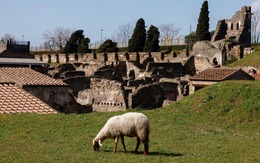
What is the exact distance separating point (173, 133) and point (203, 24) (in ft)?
167

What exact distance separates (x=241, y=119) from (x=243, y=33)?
4833cm

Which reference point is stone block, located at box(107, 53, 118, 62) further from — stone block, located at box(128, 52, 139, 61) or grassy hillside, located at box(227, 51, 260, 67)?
grassy hillside, located at box(227, 51, 260, 67)

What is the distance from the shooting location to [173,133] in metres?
13.7

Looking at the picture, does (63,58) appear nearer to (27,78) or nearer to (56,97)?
(27,78)

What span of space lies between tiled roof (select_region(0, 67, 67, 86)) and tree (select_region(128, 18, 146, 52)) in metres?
49.1

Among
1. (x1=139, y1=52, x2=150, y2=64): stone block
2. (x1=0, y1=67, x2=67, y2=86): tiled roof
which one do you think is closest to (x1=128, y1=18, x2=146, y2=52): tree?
(x1=139, y1=52, x2=150, y2=64): stone block

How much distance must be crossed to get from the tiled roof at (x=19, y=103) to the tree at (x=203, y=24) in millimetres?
49425

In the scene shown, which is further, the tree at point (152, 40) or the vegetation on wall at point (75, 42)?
the vegetation on wall at point (75, 42)

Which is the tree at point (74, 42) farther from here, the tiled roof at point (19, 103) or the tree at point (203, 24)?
the tiled roof at point (19, 103)

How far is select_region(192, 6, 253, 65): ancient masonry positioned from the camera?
54375mm

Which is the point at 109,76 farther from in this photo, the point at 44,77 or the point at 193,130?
the point at 193,130

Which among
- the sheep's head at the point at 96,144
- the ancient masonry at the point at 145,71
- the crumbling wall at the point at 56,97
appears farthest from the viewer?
the ancient masonry at the point at 145,71

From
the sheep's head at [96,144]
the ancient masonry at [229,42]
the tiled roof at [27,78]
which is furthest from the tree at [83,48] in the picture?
the sheep's head at [96,144]

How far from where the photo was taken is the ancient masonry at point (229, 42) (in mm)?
54375
